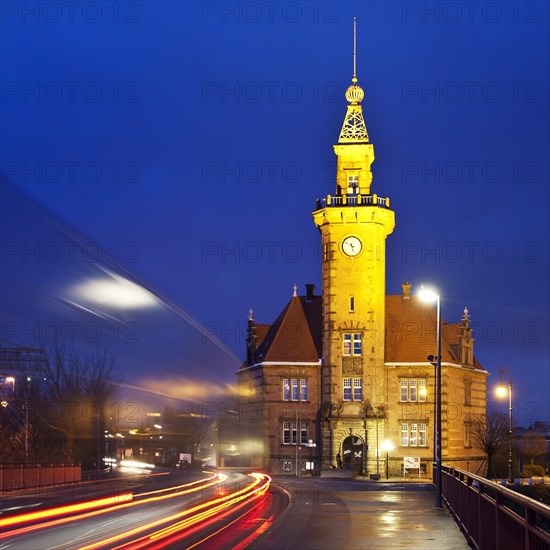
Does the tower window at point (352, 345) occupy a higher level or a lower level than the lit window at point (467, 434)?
higher

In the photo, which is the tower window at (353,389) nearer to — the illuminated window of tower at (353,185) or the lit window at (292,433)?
the lit window at (292,433)

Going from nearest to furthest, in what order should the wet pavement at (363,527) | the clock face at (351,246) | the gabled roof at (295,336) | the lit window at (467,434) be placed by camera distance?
the wet pavement at (363,527) < the clock face at (351,246) < the gabled roof at (295,336) < the lit window at (467,434)

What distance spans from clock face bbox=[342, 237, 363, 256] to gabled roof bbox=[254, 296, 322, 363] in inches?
324

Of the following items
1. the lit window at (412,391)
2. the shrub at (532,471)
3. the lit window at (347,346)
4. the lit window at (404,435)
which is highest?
the lit window at (347,346)

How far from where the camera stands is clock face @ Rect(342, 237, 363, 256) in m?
81.4

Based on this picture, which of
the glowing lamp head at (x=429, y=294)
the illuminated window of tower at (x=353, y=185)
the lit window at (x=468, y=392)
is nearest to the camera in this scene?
the glowing lamp head at (x=429, y=294)

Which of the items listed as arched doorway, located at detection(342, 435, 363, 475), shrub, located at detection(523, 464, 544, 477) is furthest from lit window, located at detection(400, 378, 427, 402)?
shrub, located at detection(523, 464, 544, 477)

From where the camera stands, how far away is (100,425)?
3442 inches

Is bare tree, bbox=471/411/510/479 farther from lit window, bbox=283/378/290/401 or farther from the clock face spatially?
the clock face

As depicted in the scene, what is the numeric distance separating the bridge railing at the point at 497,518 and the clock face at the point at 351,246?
55.3 meters

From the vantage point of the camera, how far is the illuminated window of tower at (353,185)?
→ 8388 cm

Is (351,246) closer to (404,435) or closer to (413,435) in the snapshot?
(404,435)

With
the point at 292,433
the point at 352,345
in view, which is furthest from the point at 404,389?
the point at 292,433

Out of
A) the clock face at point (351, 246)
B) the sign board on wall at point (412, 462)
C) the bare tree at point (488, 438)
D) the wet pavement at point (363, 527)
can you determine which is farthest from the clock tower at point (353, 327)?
the wet pavement at point (363, 527)
